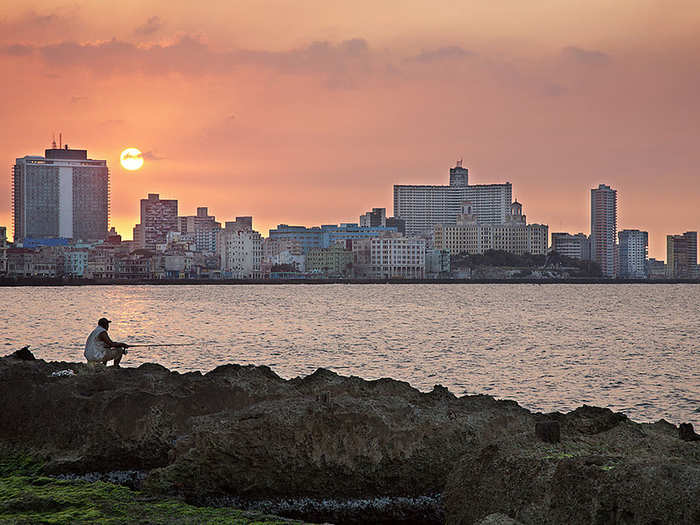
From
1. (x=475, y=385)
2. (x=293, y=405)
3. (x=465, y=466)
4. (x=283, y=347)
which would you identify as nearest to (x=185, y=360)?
(x=283, y=347)

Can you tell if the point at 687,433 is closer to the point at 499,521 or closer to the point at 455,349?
the point at 499,521

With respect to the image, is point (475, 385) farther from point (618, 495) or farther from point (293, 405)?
point (618, 495)

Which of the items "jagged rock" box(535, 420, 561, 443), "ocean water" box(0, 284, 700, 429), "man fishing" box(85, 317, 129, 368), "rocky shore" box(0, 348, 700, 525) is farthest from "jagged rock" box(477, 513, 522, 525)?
"ocean water" box(0, 284, 700, 429)

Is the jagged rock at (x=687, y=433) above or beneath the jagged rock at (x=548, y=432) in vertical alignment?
beneath

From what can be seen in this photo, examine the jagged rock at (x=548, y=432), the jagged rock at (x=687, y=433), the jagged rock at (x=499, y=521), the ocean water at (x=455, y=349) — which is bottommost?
the ocean water at (x=455, y=349)

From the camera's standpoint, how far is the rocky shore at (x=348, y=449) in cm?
812

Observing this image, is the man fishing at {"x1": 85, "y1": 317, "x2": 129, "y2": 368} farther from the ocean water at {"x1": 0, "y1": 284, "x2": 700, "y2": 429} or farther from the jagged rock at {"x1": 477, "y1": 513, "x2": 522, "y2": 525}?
the jagged rock at {"x1": 477, "y1": 513, "x2": 522, "y2": 525}

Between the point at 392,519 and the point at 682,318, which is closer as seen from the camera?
the point at 392,519

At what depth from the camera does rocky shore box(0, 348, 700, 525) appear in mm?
8125

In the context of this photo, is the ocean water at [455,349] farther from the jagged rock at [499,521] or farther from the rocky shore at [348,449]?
the jagged rock at [499,521]

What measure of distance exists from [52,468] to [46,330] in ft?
156

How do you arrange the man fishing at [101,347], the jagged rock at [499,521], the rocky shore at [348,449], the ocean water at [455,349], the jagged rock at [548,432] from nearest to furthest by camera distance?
the jagged rock at [499,521] → the rocky shore at [348,449] → the jagged rock at [548,432] → the man fishing at [101,347] → the ocean water at [455,349]

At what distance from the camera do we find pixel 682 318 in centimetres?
7906

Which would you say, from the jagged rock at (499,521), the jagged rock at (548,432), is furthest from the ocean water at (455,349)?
the jagged rock at (499,521)
